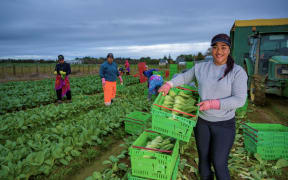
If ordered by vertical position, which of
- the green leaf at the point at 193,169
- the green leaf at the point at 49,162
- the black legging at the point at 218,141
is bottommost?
the green leaf at the point at 193,169

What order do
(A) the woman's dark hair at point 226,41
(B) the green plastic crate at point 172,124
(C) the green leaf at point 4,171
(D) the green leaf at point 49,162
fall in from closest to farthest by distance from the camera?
(A) the woman's dark hair at point 226,41 → (B) the green plastic crate at point 172,124 → (C) the green leaf at point 4,171 → (D) the green leaf at point 49,162

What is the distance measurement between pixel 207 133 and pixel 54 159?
3008mm

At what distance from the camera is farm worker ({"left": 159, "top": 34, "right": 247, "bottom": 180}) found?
7.01ft

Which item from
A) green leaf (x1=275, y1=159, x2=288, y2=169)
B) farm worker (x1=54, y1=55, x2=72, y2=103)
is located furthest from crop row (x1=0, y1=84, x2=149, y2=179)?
farm worker (x1=54, y1=55, x2=72, y2=103)

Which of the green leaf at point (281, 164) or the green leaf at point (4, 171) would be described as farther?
the green leaf at point (281, 164)

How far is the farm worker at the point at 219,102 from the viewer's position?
84.1 inches

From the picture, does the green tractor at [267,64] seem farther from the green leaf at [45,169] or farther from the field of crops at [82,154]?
the green leaf at [45,169]

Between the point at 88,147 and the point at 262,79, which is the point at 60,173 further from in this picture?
the point at 262,79

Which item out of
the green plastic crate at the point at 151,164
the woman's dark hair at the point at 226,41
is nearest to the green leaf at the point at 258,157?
the green plastic crate at the point at 151,164

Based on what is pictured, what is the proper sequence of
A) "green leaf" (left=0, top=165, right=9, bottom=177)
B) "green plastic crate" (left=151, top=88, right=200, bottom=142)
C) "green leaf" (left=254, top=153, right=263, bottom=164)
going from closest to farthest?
"green plastic crate" (left=151, top=88, right=200, bottom=142), "green leaf" (left=0, top=165, right=9, bottom=177), "green leaf" (left=254, top=153, right=263, bottom=164)

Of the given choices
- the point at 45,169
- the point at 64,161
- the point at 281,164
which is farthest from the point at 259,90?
the point at 45,169

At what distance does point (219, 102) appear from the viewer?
82.8 inches

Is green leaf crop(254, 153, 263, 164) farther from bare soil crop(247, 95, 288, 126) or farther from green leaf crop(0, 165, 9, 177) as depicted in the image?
green leaf crop(0, 165, 9, 177)

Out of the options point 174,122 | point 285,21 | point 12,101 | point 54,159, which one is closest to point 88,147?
point 54,159
